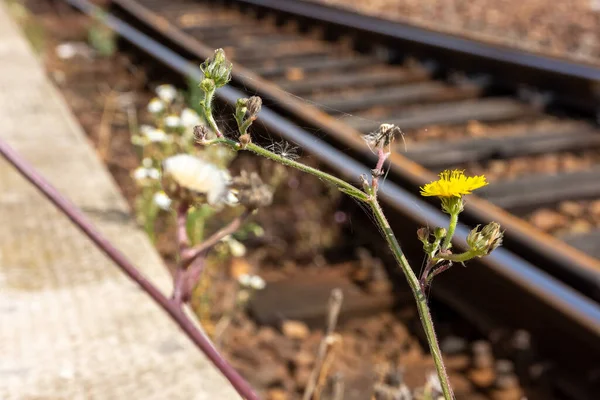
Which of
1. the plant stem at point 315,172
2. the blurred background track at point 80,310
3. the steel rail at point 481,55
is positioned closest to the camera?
the plant stem at point 315,172

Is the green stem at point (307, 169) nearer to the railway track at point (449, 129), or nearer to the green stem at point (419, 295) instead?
the green stem at point (419, 295)

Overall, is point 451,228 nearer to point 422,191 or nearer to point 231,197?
point 422,191

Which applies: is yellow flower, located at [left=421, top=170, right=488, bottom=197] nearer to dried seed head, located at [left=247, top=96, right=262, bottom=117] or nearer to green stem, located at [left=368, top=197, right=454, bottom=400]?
green stem, located at [left=368, top=197, right=454, bottom=400]

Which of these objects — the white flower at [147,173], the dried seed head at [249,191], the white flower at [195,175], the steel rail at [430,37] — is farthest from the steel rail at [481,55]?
the white flower at [195,175]

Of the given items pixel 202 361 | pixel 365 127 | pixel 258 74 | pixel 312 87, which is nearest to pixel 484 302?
pixel 202 361

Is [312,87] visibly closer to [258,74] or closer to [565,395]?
[258,74]

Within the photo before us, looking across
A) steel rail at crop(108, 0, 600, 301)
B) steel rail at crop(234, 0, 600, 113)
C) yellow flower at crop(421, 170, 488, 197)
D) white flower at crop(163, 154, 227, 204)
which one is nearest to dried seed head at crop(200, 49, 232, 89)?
white flower at crop(163, 154, 227, 204)
